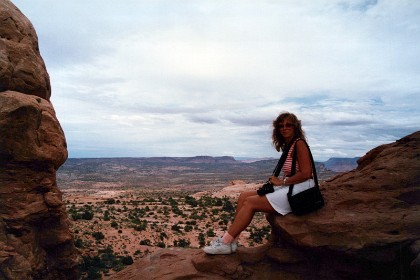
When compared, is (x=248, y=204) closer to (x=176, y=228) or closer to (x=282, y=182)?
(x=282, y=182)

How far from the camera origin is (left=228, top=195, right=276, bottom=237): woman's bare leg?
686cm

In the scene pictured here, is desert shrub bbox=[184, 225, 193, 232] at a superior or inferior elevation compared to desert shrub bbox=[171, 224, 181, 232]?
inferior

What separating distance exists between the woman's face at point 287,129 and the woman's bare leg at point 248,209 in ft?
4.18

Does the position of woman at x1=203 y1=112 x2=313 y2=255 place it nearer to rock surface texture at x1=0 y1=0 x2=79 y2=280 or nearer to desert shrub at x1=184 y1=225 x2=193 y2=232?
rock surface texture at x1=0 y1=0 x2=79 y2=280

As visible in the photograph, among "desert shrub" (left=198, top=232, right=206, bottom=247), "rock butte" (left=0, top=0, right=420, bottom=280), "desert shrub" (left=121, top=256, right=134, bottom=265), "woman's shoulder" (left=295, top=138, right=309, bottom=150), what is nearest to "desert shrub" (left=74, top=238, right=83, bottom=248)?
"desert shrub" (left=121, top=256, right=134, bottom=265)

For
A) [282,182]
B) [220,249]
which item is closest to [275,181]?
[282,182]

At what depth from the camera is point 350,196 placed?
737 cm

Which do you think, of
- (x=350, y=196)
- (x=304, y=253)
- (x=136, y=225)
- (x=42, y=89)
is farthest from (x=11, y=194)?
(x=136, y=225)

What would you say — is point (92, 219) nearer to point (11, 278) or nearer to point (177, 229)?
point (177, 229)

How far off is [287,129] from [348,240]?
233cm

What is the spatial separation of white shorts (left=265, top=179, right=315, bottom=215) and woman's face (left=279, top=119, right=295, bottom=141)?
96 centimetres

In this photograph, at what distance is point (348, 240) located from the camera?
21.6 ft

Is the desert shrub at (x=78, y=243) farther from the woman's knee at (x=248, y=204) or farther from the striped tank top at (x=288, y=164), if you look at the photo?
the striped tank top at (x=288, y=164)

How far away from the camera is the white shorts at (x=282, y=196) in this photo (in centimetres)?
665
